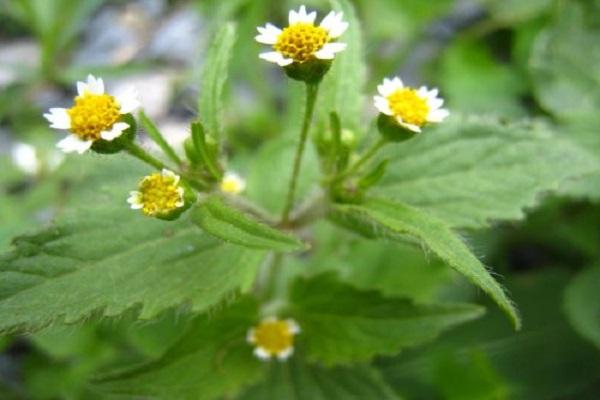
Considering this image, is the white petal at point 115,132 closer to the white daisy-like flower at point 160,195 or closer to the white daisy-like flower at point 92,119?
the white daisy-like flower at point 92,119

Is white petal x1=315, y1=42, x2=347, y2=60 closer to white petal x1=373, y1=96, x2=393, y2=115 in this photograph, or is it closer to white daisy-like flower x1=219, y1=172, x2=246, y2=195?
white petal x1=373, y1=96, x2=393, y2=115

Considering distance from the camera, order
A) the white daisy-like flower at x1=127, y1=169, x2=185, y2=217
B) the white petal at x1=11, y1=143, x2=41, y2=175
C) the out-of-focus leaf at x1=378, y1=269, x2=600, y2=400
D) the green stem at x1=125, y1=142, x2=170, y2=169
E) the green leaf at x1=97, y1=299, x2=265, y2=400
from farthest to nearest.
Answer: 1. the white petal at x1=11, y1=143, x2=41, y2=175
2. the out-of-focus leaf at x1=378, y1=269, x2=600, y2=400
3. the green leaf at x1=97, y1=299, x2=265, y2=400
4. the green stem at x1=125, y1=142, x2=170, y2=169
5. the white daisy-like flower at x1=127, y1=169, x2=185, y2=217

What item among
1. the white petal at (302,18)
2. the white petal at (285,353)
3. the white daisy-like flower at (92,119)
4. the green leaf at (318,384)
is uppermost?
the white petal at (302,18)

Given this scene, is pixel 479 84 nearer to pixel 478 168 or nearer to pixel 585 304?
pixel 585 304

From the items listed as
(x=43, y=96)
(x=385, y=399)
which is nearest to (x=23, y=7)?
(x=43, y=96)

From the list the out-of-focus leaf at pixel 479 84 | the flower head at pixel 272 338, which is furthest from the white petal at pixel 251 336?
the out-of-focus leaf at pixel 479 84

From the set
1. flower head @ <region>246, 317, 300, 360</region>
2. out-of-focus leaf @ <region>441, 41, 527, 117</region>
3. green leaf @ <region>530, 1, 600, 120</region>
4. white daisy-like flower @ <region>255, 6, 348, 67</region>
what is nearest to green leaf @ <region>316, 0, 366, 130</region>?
white daisy-like flower @ <region>255, 6, 348, 67</region>
